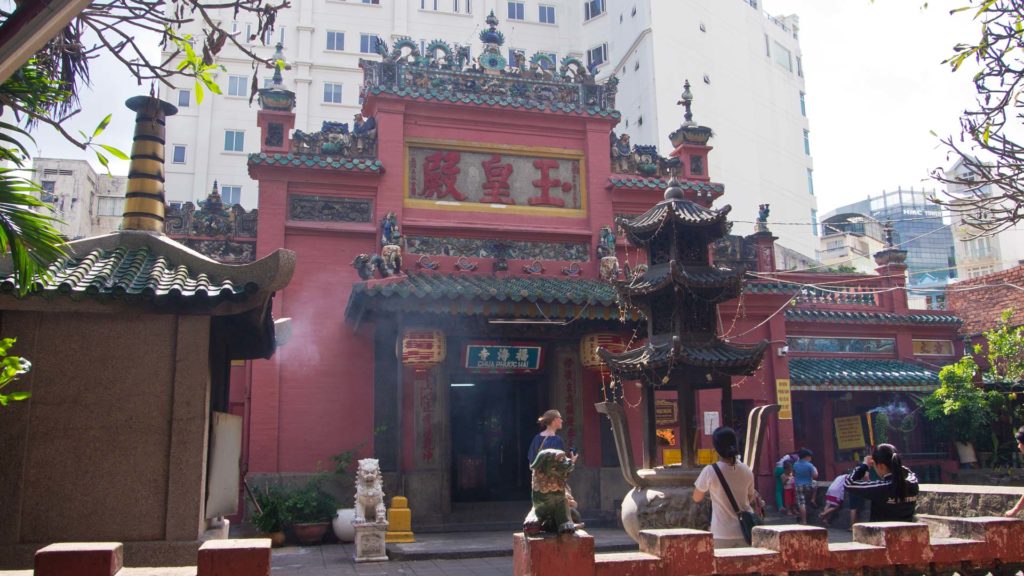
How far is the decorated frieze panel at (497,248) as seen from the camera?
15.4 metres

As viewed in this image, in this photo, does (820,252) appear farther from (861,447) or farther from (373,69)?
(373,69)

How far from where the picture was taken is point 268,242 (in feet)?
48.3

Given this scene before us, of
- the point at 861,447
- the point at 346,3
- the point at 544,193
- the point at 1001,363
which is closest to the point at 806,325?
the point at 861,447

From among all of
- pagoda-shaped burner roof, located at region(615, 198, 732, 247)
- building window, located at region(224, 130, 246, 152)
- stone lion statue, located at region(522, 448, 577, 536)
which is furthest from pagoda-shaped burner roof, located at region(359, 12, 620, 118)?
building window, located at region(224, 130, 246, 152)

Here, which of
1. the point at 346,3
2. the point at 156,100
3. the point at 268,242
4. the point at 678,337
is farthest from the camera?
the point at 346,3

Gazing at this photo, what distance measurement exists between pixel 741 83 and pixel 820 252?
33.3ft

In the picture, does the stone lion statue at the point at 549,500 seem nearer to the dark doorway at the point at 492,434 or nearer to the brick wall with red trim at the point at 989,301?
the dark doorway at the point at 492,434

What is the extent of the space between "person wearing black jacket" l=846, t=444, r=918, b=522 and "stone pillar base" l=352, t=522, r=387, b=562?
21.6 feet

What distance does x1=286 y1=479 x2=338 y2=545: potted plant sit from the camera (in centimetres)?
1262

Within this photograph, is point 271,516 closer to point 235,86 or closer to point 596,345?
point 596,345

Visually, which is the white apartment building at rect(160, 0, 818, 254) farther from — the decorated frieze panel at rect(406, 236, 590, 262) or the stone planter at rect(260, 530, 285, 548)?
the stone planter at rect(260, 530, 285, 548)

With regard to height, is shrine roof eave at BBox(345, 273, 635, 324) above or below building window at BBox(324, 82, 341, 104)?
below

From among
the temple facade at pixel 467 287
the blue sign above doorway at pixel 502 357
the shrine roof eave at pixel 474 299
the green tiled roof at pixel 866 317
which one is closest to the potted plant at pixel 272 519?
the temple facade at pixel 467 287

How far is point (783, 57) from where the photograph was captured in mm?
41312
